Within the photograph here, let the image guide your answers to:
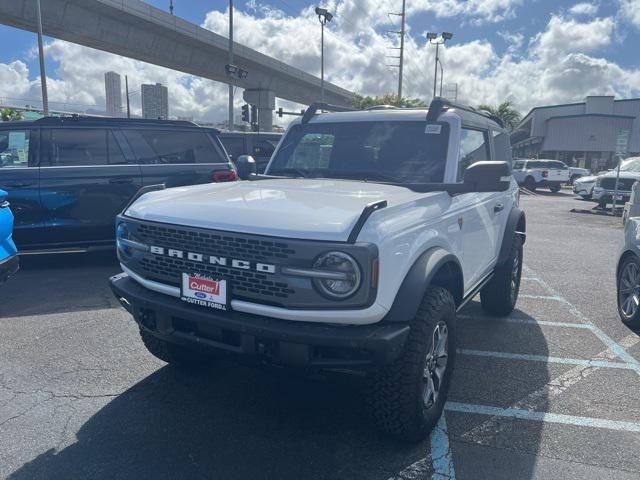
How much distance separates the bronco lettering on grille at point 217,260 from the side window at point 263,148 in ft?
29.2

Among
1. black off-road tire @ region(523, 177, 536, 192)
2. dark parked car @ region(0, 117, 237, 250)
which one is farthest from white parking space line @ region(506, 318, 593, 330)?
black off-road tire @ region(523, 177, 536, 192)

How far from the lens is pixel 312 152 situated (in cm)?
442

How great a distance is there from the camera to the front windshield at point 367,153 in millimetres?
3879

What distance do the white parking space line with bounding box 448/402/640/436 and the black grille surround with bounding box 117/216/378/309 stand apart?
148 cm

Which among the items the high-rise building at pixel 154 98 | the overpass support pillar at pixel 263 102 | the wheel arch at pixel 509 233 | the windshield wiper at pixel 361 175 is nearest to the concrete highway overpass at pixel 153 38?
the overpass support pillar at pixel 263 102

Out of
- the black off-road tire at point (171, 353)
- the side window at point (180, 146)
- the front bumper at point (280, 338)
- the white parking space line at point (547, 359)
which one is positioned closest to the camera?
the front bumper at point (280, 338)

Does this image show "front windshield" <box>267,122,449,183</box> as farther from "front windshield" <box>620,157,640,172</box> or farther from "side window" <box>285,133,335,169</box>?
"front windshield" <box>620,157,640,172</box>

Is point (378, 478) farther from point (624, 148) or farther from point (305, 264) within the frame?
point (624, 148)

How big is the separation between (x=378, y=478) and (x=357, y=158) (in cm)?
239

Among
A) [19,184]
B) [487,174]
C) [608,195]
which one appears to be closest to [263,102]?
[608,195]

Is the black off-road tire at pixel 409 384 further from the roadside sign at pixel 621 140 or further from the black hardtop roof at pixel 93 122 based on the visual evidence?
the roadside sign at pixel 621 140

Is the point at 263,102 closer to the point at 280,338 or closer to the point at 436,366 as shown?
the point at 436,366

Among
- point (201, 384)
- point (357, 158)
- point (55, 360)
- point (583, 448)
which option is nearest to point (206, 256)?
point (201, 384)

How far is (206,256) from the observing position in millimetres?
2742
